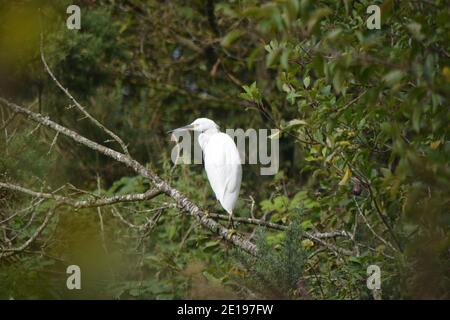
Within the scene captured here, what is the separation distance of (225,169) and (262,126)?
301 centimetres

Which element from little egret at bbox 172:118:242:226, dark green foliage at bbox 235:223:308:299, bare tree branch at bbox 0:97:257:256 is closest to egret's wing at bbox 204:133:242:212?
little egret at bbox 172:118:242:226

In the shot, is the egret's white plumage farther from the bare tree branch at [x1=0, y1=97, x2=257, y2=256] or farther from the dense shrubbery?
the bare tree branch at [x1=0, y1=97, x2=257, y2=256]

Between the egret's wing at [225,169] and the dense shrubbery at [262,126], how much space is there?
10.6 inches

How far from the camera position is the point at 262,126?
7527 mm

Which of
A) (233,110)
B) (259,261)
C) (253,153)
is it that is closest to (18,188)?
(259,261)

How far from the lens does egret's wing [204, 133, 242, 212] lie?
14.9ft

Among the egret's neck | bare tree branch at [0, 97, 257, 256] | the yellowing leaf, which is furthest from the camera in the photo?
the egret's neck

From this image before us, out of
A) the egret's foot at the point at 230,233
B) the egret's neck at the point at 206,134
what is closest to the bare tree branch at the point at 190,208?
the egret's foot at the point at 230,233

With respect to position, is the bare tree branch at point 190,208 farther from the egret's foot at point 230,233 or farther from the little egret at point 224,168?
the little egret at point 224,168

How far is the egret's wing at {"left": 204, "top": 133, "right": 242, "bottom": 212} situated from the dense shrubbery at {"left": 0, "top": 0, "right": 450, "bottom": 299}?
27 cm

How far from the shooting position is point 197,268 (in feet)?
14.5

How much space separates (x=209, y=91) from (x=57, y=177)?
243 cm

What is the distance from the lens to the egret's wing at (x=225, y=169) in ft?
14.9
